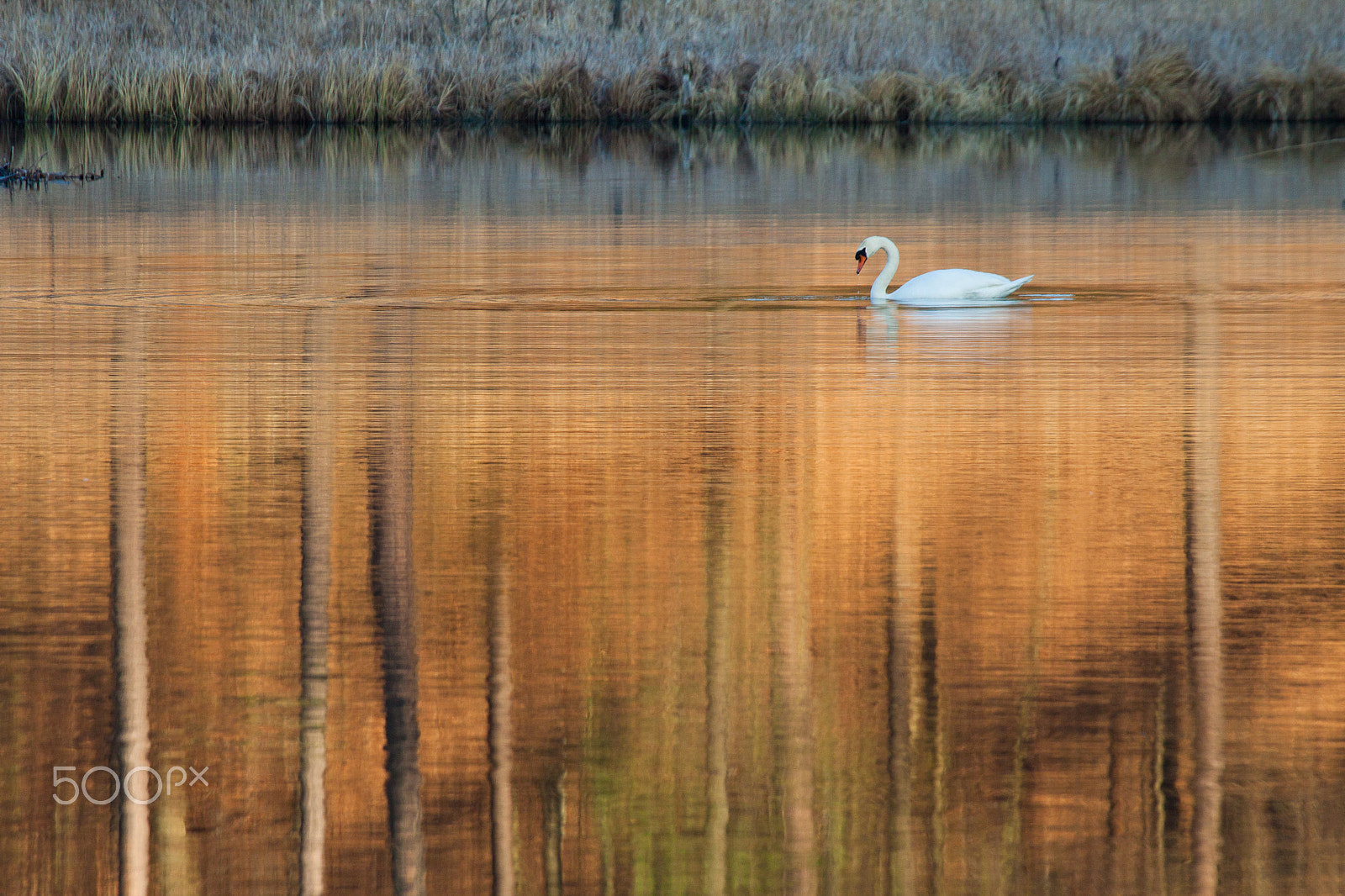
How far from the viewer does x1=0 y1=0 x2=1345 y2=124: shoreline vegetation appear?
110ft

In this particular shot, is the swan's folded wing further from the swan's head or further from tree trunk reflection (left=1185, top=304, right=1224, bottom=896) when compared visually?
tree trunk reflection (left=1185, top=304, right=1224, bottom=896)

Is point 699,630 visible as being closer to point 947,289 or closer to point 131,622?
point 131,622

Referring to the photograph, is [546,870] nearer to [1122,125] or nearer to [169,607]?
[169,607]

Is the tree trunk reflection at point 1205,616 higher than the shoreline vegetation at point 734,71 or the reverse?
the reverse

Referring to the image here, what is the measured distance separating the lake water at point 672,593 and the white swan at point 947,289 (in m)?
0.17

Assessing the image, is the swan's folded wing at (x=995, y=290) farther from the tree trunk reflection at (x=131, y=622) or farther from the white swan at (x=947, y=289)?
the tree trunk reflection at (x=131, y=622)

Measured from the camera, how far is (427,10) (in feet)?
141

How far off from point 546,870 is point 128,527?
9.26 feet

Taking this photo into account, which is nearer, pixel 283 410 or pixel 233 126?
pixel 283 410

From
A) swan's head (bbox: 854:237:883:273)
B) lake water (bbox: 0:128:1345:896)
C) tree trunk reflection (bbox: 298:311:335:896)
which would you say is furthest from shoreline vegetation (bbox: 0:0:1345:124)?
tree trunk reflection (bbox: 298:311:335:896)

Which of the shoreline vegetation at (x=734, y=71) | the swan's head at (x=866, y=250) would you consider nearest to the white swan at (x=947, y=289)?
the swan's head at (x=866, y=250)

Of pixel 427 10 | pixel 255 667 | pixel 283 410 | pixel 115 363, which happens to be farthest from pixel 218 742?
pixel 427 10

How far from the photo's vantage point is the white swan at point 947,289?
12617 mm

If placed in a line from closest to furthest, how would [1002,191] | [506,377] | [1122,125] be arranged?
[506,377], [1002,191], [1122,125]
